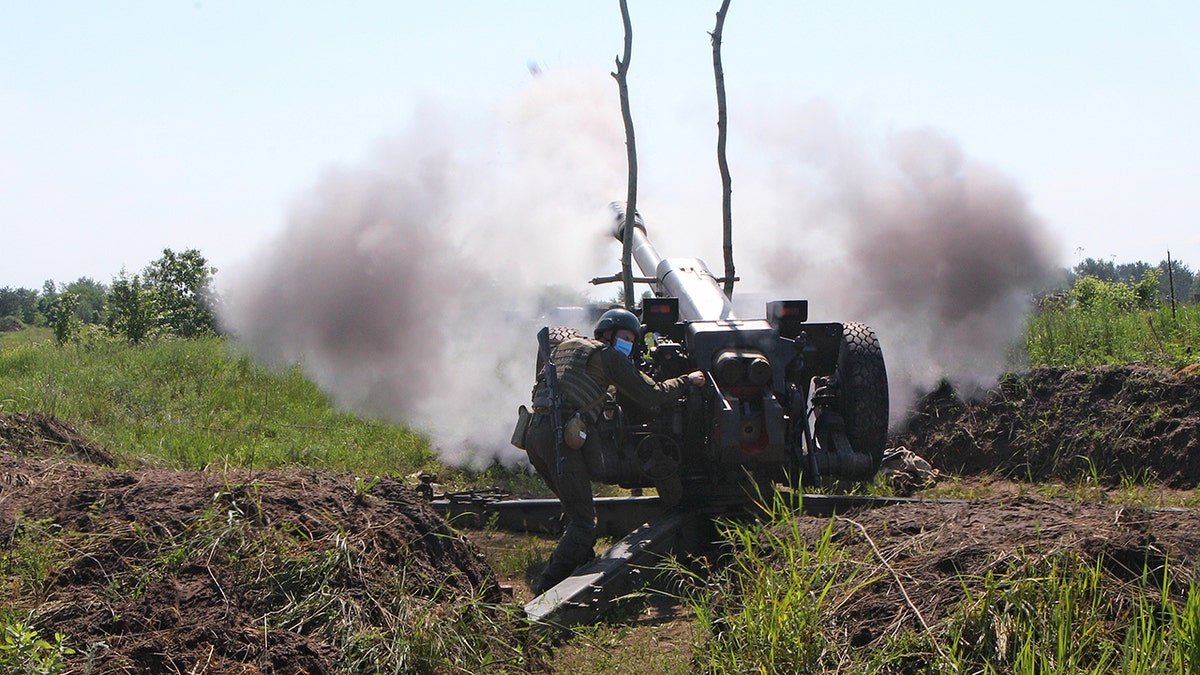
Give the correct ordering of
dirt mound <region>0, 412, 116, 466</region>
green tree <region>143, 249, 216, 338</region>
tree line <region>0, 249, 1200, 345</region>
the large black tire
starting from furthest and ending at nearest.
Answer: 1. green tree <region>143, 249, 216, 338</region>
2. tree line <region>0, 249, 1200, 345</region>
3. dirt mound <region>0, 412, 116, 466</region>
4. the large black tire

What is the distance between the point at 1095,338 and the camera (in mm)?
12672

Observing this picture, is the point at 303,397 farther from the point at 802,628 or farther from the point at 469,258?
the point at 802,628

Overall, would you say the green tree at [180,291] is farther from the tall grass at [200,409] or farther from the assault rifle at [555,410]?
the assault rifle at [555,410]

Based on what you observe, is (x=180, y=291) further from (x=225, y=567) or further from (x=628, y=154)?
(x=225, y=567)

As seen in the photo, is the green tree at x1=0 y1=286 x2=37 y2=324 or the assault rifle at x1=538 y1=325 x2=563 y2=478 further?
the green tree at x1=0 y1=286 x2=37 y2=324

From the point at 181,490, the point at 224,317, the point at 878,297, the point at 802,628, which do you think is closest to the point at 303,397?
the point at 224,317

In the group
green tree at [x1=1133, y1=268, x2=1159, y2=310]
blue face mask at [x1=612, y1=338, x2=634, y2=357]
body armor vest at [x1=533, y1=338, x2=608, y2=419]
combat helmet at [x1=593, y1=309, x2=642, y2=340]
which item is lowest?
body armor vest at [x1=533, y1=338, x2=608, y2=419]

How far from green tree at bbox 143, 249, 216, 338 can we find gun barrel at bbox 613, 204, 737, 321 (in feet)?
75.6

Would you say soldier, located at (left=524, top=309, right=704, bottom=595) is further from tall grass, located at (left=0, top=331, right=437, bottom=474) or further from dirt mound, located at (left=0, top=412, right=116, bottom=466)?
tall grass, located at (left=0, top=331, right=437, bottom=474)

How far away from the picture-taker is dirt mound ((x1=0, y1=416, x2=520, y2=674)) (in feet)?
13.1

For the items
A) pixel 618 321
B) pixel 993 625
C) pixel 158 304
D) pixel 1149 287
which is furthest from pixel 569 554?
pixel 158 304

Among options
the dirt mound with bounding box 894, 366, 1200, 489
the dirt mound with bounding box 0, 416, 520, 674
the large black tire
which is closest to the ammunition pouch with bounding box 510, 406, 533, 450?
the dirt mound with bounding box 0, 416, 520, 674

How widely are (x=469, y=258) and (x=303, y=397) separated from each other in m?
3.42

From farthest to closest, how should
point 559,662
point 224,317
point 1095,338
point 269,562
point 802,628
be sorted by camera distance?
1. point 1095,338
2. point 224,317
3. point 559,662
4. point 269,562
5. point 802,628
